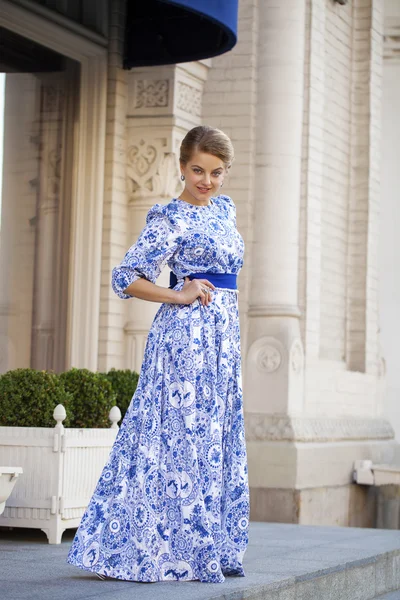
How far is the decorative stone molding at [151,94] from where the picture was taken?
33.8ft

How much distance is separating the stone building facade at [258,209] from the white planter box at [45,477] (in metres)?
2.35

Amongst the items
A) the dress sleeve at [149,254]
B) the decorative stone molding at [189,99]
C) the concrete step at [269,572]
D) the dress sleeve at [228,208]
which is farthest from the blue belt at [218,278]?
the decorative stone molding at [189,99]

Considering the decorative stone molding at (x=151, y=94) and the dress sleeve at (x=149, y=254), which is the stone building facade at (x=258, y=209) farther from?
the dress sleeve at (x=149, y=254)

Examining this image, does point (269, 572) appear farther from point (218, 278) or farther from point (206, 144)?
point (206, 144)

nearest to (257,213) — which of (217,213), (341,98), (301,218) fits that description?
(301,218)

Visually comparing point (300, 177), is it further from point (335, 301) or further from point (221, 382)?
point (221, 382)

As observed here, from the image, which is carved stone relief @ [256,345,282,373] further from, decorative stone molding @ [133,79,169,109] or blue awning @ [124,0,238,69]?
blue awning @ [124,0,238,69]

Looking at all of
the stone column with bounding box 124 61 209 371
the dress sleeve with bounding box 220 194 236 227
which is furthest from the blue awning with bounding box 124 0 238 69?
the dress sleeve with bounding box 220 194 236 227

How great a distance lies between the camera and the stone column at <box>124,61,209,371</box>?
10281mm

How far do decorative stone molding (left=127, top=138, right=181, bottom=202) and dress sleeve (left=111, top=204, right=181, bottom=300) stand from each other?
17.6 feet

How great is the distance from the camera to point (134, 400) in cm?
503

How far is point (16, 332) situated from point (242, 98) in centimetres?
332

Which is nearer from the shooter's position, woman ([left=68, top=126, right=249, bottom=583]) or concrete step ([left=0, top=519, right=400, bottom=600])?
concrete step ([left=0, top=519, right=400, bottom=600])

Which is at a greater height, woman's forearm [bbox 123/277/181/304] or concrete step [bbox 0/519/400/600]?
woman's forearm [bbox 123/277/181/304]
